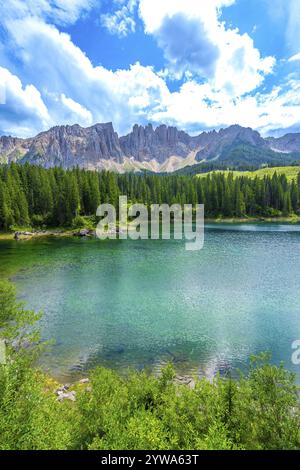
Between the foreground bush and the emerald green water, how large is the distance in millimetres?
9532

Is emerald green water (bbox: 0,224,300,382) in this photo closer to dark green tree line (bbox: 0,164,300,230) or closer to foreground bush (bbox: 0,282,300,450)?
foreground bush (bbox: 0,282,300,450)

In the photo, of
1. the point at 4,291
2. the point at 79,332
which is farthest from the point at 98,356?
the point at 4,291

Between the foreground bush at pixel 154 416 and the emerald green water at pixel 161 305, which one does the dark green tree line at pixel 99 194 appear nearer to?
the emerald green water at pixel 161 305

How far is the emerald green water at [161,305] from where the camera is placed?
25.3 meters

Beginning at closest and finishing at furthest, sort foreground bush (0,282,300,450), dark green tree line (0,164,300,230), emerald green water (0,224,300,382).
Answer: foreground bush (0,282,300,450) → emerald green water (0,224,300,382) → dark green tree line (0,164,300,230)

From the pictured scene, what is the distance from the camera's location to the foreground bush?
35.9ft

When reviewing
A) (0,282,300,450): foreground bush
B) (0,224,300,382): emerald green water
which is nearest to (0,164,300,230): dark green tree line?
(0,224,300,382): emerald green water

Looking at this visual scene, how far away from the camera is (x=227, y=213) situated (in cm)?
16925

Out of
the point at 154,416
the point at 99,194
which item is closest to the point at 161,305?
the point at 154,416

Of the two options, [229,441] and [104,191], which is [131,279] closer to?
[229,441]

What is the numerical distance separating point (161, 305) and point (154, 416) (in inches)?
997

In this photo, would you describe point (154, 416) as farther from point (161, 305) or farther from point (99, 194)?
point (99, 194)

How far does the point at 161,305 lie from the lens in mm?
37625
